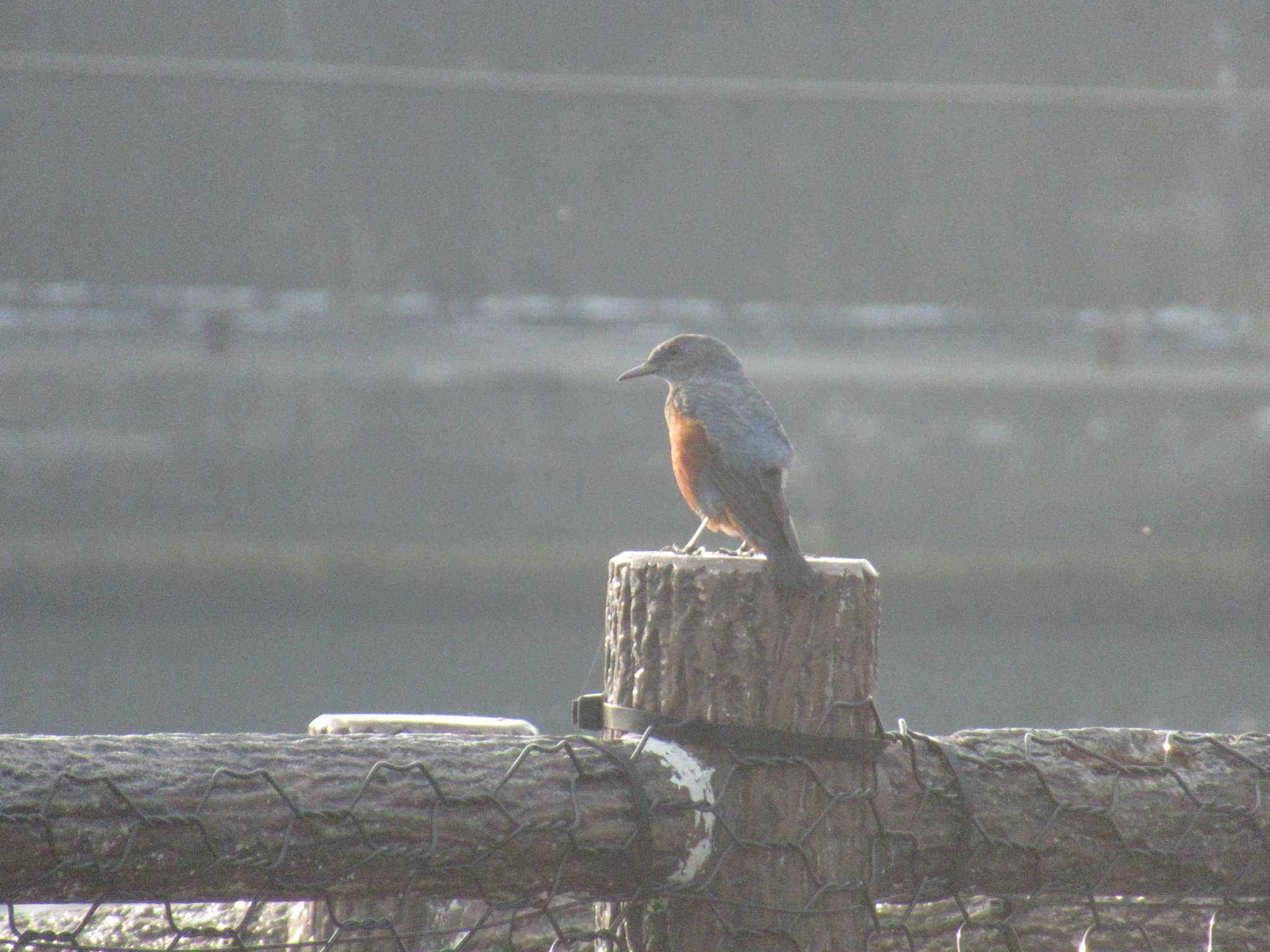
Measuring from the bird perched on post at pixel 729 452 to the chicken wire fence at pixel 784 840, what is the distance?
0.46 metres

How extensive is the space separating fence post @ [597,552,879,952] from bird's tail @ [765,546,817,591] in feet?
0.04

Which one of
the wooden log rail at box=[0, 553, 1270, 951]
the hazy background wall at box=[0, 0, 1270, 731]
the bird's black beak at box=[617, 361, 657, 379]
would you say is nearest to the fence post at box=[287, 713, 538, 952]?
the wooden log rail at box=[0, 553, 1270, 951]

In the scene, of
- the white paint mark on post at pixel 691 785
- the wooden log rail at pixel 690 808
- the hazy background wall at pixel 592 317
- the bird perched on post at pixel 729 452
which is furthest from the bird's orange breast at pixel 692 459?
the hazy background wall at pixel 592 317

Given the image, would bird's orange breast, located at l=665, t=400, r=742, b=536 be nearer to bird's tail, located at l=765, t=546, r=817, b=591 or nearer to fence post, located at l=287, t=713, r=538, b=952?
fence post, located at l=287, t=713, r=538, b=952

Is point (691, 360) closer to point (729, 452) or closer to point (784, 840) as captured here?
point (729, 452)

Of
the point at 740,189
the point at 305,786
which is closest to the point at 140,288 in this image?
the point at 740,189

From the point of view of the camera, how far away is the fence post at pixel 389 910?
255cm

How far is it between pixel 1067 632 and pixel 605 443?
5661 millimetres

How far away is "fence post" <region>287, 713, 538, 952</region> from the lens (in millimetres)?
2551

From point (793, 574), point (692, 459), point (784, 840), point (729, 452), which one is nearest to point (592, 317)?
point (692, 459)

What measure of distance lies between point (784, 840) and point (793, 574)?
303mm

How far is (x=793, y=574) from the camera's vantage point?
184cm

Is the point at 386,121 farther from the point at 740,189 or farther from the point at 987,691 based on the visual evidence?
the point at 987,691

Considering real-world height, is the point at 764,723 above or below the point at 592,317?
below
